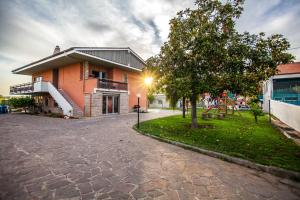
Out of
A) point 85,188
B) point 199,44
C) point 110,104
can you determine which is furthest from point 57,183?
point 110,104

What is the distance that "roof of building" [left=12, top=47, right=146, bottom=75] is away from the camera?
16797 millimetres

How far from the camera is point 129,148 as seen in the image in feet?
20.7

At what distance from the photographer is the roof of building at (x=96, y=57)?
16.8 meters

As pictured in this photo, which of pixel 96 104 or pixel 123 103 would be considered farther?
pixel 123 103

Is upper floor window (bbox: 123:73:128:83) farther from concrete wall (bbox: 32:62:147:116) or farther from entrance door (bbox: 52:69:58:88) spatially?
entrance door (bbox: 52:69:58:88)

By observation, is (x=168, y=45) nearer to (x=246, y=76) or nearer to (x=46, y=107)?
(x=246, y=76)

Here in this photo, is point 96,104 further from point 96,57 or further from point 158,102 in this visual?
point 158,102

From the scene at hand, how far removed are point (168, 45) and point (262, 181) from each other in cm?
774

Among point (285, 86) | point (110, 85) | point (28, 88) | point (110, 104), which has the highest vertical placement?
point (285, 86)

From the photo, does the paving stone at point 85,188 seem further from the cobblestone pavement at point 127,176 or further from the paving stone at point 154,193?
the paving stone at point 154,193

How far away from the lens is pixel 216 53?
7.80 metres

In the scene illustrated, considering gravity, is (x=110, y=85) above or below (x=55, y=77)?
below

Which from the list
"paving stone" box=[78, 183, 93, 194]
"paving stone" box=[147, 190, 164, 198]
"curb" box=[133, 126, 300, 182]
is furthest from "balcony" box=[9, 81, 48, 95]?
"paving stone" box=[147, 190, 164, 198]

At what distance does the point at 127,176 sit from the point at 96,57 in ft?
52.9
